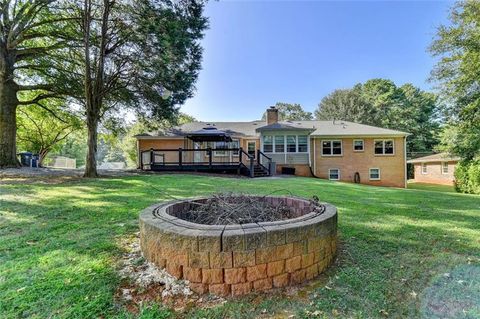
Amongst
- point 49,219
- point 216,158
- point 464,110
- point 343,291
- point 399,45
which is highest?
point 399,45

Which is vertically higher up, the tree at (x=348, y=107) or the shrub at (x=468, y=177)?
the tree at (x=348, y=107)

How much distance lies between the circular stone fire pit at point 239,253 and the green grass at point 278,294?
18 cm

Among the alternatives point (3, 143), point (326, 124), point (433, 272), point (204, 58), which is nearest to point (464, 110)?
point (326, 124)

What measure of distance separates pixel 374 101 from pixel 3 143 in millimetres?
40338

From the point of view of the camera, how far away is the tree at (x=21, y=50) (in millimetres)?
11742

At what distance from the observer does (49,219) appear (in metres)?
4.68

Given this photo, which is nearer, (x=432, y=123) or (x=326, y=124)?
(x=326, y=124)

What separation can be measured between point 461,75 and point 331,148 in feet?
28.3

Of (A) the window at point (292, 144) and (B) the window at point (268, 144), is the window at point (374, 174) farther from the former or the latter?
(B) the window at point (268, 144)

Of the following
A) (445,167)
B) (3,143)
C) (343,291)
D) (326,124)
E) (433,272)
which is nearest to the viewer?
(343,291)

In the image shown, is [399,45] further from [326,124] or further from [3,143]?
[3,143]

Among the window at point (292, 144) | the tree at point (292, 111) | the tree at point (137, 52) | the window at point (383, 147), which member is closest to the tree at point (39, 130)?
the tree at point (137, 52)

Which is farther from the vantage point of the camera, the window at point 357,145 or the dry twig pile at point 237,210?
the window at point 357,145

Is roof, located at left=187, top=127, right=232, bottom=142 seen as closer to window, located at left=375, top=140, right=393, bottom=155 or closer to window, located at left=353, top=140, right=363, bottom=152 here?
window, located at left=353, top=140, right=363, bottom=152
